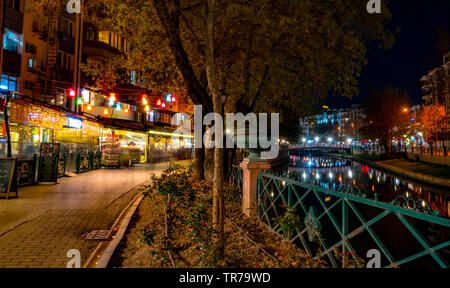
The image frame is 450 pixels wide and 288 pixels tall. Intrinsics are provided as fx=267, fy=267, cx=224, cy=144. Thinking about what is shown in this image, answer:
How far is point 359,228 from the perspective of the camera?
363cm

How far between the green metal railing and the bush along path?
1.05 ft

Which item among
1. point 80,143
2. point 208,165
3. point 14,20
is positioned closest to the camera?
point 208,165

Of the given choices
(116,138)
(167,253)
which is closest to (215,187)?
(167,253)

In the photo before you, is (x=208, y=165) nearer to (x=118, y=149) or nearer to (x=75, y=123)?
(x=75, y=123)

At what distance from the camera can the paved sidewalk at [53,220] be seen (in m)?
4.85

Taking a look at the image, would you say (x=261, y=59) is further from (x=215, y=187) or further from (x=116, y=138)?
(x=116, y=138)

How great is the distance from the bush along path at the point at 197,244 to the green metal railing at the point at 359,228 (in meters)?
0.32

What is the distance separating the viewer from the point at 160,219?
6691 millimetres

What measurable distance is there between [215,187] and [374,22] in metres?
8.67

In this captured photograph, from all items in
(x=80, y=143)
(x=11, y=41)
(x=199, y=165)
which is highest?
(x=11, y=41)

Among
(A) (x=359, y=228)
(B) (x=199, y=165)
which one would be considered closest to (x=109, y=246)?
(A) (x=359, y=228)

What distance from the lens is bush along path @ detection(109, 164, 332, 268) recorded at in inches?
168

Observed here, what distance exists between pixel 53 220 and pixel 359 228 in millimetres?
7130

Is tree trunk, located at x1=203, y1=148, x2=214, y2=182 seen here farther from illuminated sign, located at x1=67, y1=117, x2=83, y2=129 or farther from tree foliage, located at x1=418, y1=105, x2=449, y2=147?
tree foliage, located at x1=418, y1=105, x2=449, y2=147
